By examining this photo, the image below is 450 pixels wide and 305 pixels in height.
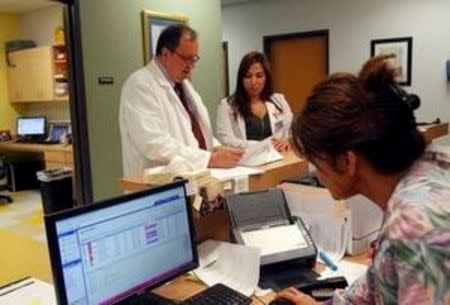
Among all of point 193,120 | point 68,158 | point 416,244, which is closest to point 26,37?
point 68,158

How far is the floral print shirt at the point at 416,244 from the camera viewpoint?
2.37 feet

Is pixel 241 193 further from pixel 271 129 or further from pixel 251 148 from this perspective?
pixel 271 129

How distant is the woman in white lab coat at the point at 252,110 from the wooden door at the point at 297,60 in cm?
323

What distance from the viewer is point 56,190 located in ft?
15.5

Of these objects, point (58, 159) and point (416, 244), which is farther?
point (58, 159)

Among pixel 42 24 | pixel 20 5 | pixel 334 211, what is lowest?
pixel 334 211

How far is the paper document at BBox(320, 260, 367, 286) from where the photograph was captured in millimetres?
1485

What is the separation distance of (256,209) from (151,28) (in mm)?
2457

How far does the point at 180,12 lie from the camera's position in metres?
3.96

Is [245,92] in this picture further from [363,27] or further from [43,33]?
[43,33]

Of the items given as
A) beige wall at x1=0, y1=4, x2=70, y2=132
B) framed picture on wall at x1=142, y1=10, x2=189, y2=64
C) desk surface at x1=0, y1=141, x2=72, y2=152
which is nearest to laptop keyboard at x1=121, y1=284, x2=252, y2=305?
framed picture on wall at x1=142, y1=10, x2=189, y2=64

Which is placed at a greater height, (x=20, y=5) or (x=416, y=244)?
(x=20, y=5)

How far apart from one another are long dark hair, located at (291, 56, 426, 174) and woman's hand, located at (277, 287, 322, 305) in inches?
19.0

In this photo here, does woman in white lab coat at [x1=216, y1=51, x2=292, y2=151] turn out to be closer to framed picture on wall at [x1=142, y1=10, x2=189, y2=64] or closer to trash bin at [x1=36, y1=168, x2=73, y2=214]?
framed picture on wall at [x1=142, y1=10, x2=189, y2=64]
